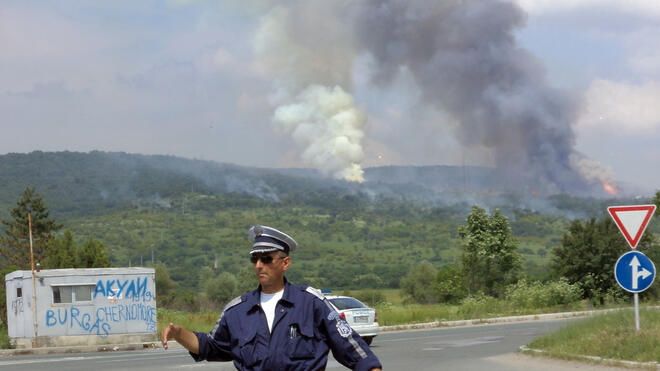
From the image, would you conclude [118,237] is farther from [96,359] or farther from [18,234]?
[96,359]

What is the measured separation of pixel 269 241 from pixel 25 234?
250 ft

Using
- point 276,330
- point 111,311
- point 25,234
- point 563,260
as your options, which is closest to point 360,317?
point 111,311

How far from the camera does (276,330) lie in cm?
422

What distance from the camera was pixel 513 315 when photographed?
38.0m

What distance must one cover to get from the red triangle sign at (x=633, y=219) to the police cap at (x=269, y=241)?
38.6 ft

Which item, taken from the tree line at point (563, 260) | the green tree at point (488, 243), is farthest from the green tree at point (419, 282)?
the green tree at point (488, 243)

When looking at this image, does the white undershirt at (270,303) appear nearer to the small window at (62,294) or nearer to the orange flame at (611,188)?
the small window at (62,294)

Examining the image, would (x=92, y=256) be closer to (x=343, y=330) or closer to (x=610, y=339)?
(x=610, y=339)

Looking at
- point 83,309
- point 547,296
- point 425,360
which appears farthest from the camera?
point 547,296

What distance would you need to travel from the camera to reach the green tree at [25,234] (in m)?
73.7

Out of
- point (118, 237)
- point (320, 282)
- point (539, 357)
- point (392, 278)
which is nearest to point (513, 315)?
point (539, 357)

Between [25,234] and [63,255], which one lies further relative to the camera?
[25,234]

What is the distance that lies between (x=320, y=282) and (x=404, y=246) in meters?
68.1

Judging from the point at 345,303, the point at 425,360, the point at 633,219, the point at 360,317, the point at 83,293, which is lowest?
the point at 425,360
